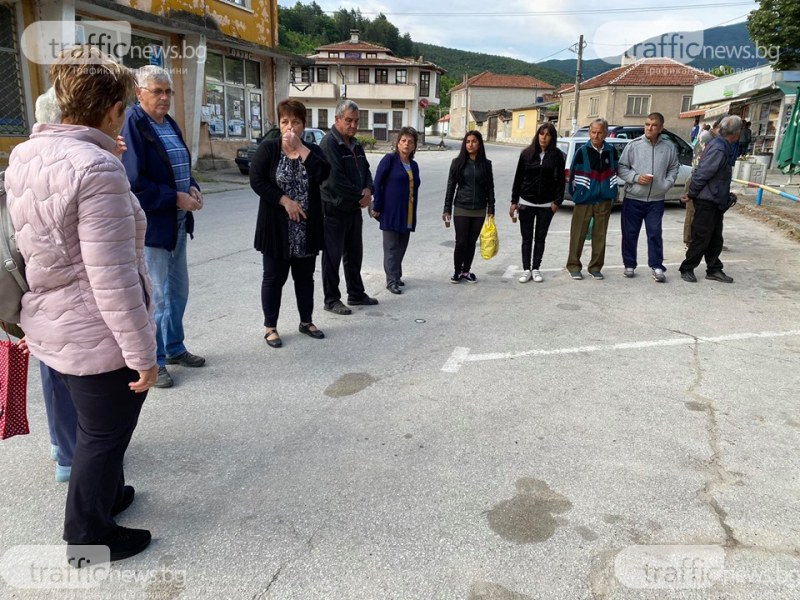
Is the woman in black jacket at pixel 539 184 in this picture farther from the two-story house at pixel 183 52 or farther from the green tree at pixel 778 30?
the green tree at pixel 778 30

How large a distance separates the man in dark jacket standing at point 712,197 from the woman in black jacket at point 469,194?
8.32 ft

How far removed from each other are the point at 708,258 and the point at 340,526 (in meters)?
6.31

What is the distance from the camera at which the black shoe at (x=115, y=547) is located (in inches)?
93.0

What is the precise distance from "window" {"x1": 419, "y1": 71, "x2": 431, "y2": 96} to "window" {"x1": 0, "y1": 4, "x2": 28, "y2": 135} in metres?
45.6

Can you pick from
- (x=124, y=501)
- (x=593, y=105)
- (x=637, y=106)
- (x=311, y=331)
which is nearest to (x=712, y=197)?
(x=311, y=331)

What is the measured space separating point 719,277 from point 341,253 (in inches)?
183

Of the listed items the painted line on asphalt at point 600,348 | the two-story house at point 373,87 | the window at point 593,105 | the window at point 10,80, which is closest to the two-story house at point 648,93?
the window at point 593,105

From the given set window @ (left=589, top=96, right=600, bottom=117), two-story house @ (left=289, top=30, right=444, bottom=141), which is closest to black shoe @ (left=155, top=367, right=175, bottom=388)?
window @ (left=589, top=96, right=600, bottom=117)

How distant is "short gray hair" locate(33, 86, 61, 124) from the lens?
2.05 m

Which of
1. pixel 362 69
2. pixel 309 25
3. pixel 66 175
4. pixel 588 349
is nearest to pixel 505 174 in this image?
pixel 588 349

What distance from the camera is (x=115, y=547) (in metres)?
2.39

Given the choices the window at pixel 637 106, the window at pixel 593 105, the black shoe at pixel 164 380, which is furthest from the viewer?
the window at pixel 593 105

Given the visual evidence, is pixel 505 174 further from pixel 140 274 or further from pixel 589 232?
pixel 140 274

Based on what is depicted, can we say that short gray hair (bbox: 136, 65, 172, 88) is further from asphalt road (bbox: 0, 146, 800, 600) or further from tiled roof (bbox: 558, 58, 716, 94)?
tiled roof (bbox: 558, 58, 716, 94)
